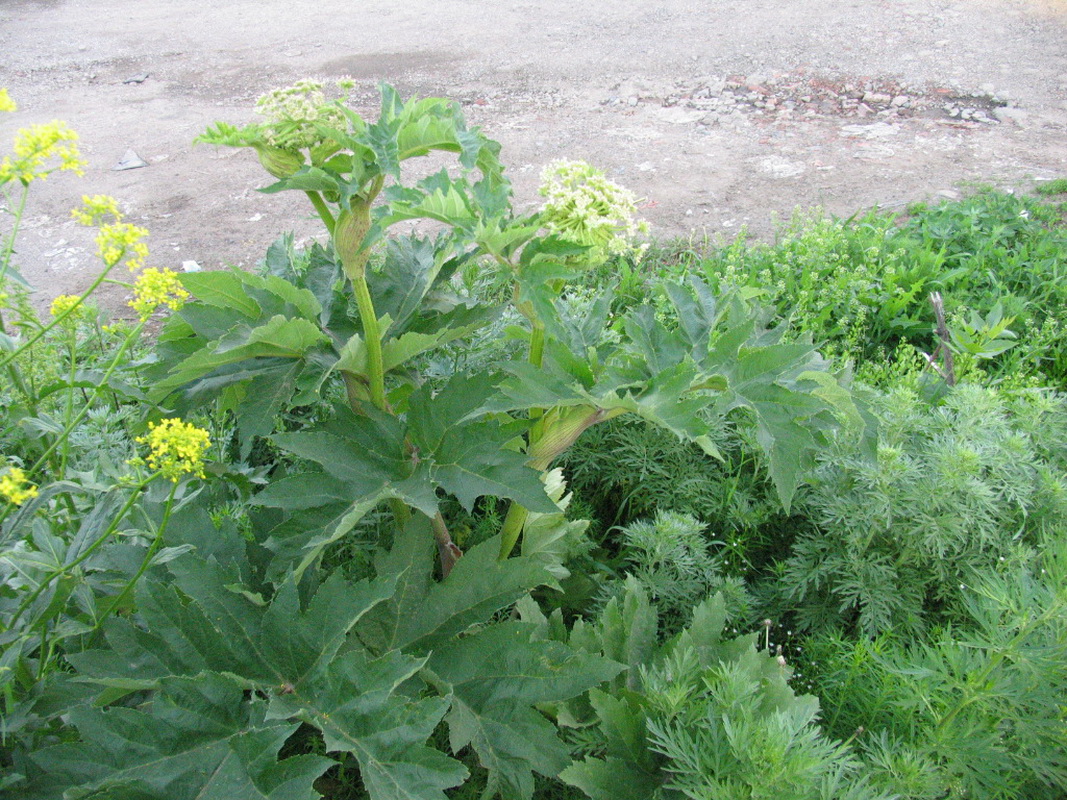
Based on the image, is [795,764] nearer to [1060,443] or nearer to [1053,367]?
[1060,443]

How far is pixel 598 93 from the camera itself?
5.84m

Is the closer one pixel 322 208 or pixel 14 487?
pixel 14 487

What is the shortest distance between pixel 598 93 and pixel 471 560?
194 inches

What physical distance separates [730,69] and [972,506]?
4929 mm

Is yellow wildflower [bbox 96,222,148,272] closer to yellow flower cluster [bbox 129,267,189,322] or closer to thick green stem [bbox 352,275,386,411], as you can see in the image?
yellow flower cluster [bbox 129,267,189,322]

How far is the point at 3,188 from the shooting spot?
4.53ft

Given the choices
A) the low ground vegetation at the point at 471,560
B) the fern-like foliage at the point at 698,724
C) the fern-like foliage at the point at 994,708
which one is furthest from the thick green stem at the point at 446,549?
the fern-like foliage at the point at 994,708

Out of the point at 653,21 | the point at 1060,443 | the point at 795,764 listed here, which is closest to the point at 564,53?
the point at 653,21

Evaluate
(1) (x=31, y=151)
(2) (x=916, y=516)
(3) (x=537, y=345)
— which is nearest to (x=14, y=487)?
(1) (x=31, y=151)

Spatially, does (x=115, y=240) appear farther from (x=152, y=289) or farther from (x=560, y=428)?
(x=560, y=428)

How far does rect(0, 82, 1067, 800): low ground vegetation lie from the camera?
136cm

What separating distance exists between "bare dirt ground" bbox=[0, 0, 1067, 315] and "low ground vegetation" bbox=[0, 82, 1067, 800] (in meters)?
2.49

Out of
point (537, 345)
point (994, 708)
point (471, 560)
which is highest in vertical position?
point (537, 345)

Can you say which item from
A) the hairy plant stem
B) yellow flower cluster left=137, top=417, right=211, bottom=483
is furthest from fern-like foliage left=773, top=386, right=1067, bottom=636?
yellow flower cluster left=137, top=417, right=211, bottom=483
